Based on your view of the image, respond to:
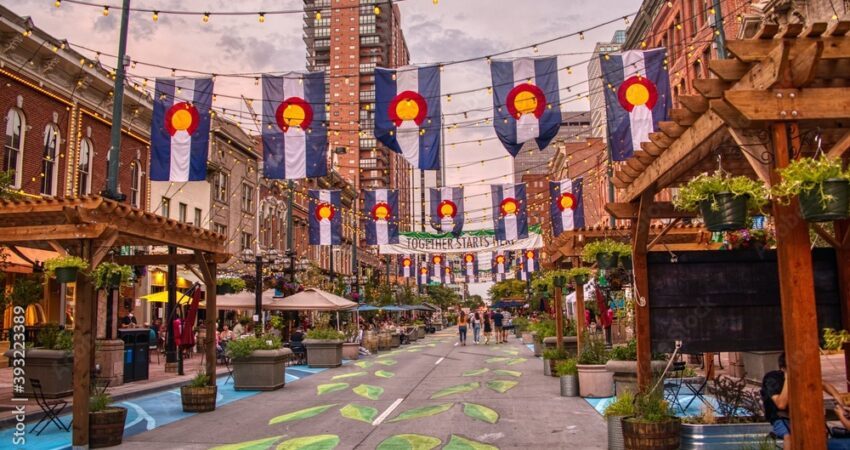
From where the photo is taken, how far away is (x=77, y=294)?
10.8m

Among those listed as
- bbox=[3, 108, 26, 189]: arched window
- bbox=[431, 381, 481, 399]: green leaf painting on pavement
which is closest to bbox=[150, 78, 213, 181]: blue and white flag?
bbox=[431, 381, 481, 399]: green leaf painting on pavement

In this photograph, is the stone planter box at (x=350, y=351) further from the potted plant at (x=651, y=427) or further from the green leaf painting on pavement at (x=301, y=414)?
the potted plant at (x=651, y=427)

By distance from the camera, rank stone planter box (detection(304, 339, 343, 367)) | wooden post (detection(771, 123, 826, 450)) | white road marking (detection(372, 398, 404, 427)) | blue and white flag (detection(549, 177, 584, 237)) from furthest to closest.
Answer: blue and white flag (detection(549, 177, 584, 237)) → stone planter box (detection(304, 339, 343, 367)) → white road marking (detection(372, 398, 404, 427)) → wooden post (detection(771, 123, 826, 450))

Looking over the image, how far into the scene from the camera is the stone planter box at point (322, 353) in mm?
24469

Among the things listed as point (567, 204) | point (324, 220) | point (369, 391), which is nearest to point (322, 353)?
point (324, 220)

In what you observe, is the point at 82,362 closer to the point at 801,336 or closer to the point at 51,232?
the point at 51,232

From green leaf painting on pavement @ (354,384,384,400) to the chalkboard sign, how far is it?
319 inches

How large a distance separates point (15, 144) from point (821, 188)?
85.5 ft

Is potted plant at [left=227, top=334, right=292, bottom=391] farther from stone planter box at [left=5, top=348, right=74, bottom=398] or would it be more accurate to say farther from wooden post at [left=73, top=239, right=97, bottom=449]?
wooden post at [left=73, top=239, right=97, bottom=449]

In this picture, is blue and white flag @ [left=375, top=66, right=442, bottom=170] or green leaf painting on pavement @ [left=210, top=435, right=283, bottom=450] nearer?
green leaf painting on pavement @ [left=210, top=435, right=283, bottom=450]

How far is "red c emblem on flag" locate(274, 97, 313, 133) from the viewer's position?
17906 mm

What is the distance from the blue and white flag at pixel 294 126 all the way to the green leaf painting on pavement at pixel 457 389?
6.29 meters

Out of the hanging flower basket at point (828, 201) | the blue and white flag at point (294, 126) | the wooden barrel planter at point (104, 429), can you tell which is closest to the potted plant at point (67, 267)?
the wooden barrel planter at point (104, 429)

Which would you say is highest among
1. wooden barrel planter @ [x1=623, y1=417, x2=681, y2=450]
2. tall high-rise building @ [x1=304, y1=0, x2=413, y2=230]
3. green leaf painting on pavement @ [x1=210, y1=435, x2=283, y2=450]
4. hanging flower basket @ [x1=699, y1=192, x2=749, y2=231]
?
tall high-rise building @ [x1=304, y1=0, x2=413, y2=230]
